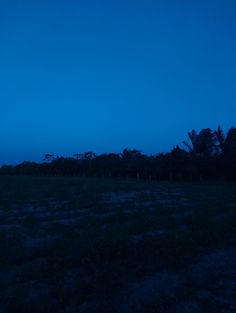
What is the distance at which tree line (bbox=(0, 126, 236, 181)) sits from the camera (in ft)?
122

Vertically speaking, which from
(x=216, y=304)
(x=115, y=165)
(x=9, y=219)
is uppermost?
(x=115, y=165)

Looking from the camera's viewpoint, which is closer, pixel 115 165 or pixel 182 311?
pixel 182 311

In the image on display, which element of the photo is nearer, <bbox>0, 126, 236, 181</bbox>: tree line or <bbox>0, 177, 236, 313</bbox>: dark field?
<bbox>0, 177, 236, 313</bbox>: dark field

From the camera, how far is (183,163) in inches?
1508

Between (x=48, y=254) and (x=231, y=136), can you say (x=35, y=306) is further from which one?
(x=231, y=136)

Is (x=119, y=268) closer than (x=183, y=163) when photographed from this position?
Yes

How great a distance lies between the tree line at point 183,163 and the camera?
37094 millimetres

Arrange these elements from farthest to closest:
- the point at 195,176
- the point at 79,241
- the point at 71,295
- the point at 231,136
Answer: the point at 231,136, the point at 195,176, the point at 79,241, the point at 71,295

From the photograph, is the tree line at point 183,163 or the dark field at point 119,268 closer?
the dark field at point 119,268

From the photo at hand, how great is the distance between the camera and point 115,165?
56.1 meters

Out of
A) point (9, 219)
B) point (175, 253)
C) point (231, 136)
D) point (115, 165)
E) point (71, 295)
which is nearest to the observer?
point (71, 295)

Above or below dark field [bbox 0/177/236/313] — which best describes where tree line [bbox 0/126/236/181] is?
above

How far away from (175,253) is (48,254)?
280 cm


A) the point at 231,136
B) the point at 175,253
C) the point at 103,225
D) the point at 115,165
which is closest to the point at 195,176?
the point at 231,136
